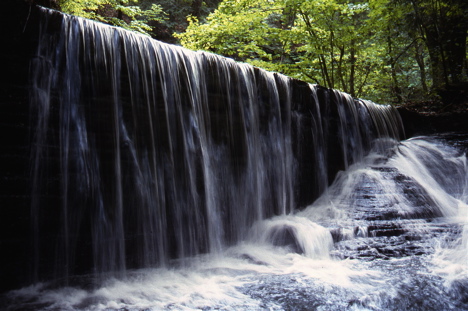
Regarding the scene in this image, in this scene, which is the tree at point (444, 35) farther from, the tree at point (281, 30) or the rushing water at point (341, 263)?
the rushing water at point (341, 263)

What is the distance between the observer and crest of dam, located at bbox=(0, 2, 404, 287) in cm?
334

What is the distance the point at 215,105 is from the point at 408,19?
9.15 metres

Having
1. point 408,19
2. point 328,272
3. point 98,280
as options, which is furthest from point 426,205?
point 408,19

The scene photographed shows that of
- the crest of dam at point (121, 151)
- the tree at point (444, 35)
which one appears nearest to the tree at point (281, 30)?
the tree at point (444, 35)

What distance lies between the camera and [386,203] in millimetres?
5637

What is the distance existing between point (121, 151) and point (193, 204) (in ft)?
3.86

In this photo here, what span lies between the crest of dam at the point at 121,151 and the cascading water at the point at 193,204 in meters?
0.02

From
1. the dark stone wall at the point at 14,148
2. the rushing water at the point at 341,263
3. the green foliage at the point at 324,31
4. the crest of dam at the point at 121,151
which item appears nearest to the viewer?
the rushing water at the point at 341,263

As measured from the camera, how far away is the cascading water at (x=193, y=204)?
3232mm

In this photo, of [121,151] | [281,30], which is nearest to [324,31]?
[281,30]

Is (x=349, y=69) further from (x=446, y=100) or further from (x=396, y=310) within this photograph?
(x=396, y=310)

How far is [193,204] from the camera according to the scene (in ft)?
15.1

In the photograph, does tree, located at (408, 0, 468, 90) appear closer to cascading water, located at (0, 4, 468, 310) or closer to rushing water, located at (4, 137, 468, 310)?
rushing water, located at (4, 137, 468, 310)

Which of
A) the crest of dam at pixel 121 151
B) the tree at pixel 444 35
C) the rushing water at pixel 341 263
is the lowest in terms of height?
the rushing water at pixel 341 263
